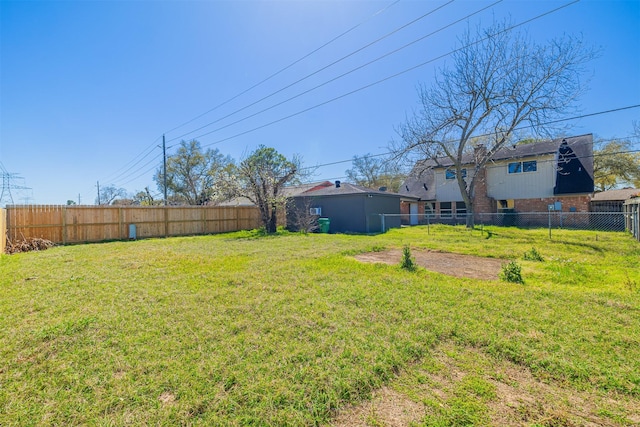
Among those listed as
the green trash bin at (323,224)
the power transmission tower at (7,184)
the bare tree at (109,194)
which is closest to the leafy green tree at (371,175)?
the green trash bin at (323,224)

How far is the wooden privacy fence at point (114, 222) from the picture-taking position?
10.9m

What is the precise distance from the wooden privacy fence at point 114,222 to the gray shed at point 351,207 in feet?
15.2

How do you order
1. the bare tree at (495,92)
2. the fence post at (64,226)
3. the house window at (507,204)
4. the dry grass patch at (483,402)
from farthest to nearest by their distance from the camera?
the house window at (507,204) → the bare tree at (495,92) → the fence post at (64,226) → the dry grass patch at (483,402)

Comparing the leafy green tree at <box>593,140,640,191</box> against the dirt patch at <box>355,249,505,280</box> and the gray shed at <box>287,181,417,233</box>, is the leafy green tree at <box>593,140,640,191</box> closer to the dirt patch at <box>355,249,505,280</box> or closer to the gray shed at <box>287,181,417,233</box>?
the gray shed at <box>287,181,417,233</box>

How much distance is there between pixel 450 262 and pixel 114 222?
48.2ft

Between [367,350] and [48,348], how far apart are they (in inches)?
Result: 125

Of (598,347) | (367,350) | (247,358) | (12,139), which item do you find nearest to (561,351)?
(598,347)

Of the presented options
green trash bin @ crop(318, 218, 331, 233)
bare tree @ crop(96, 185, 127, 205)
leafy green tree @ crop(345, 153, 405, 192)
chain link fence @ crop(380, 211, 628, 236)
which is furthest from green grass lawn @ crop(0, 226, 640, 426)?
bare tree @ crop(96, 185, 127, 205)

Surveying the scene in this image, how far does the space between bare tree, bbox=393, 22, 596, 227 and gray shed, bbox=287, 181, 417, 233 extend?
3.36 m

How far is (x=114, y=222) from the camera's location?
1316 centimetres

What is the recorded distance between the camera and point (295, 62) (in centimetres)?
1233

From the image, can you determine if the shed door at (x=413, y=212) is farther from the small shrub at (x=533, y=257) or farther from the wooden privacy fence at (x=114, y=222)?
the small shrub at (x=533, y=257)

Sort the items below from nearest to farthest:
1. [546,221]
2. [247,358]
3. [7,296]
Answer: [247,358], [7,296], [546,221]

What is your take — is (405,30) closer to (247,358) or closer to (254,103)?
(254,103)
